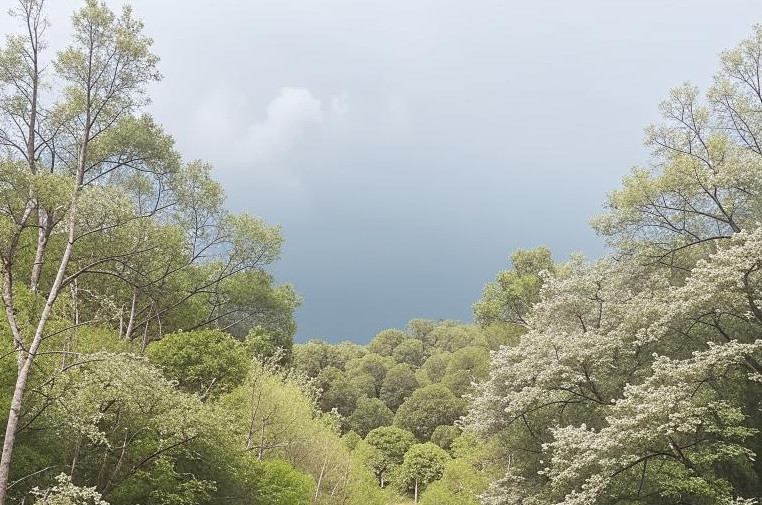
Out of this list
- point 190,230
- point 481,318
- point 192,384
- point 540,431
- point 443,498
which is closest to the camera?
point 192,384

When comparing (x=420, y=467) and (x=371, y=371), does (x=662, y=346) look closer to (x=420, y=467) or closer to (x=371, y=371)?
(x=420, y=467)

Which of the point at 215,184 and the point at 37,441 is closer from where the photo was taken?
the point at 37,441

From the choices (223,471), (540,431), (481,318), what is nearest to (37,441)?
(223,471)

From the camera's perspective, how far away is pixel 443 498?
3191 cm

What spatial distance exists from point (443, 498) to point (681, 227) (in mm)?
21466

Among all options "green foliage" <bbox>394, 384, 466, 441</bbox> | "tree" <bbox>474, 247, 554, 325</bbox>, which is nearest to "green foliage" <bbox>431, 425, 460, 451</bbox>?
"green foliage" <bbox>394, 384, 466, 441</bbox>

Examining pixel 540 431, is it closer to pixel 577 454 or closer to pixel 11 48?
pixel 577 454

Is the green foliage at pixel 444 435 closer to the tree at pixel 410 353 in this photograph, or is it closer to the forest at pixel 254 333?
the forest at pixel 254 333

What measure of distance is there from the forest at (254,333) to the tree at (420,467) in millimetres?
21150

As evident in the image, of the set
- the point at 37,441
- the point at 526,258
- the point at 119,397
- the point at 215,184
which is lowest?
the point at 37,441

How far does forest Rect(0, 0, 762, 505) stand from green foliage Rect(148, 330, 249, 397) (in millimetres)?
82

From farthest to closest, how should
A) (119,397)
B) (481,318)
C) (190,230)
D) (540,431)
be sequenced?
(481,318) → (190,230) → (540,431) → (119,397)

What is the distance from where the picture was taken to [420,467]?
52.4 meters

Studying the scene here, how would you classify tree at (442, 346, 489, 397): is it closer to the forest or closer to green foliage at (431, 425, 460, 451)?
green foliage at (431, 425, 460, 451)
